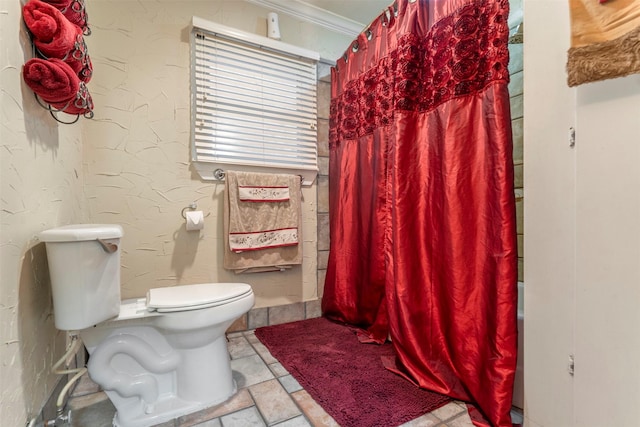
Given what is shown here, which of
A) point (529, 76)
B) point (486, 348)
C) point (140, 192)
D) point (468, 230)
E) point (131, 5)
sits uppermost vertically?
point (131, 5)

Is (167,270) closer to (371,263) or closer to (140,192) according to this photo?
(140,192)

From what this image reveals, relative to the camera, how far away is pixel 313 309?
2244 mm

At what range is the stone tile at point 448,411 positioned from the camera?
1.15 m

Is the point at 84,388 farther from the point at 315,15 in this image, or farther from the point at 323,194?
the point at 315,15

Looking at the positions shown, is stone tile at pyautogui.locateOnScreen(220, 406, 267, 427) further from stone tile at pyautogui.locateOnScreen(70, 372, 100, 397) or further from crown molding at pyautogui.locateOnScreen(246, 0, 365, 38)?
crown molding at pyautogui.locateOnScreen(246, 0, 365, 38)

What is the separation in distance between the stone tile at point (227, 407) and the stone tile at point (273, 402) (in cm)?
3

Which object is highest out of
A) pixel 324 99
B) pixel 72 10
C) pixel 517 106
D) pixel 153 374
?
pixel 324 99

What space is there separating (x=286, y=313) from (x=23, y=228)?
61.4 inches

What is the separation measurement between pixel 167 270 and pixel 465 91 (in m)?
1.86

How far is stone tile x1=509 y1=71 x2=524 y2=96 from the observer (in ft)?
4.81

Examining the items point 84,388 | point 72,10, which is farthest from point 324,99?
point 84,388

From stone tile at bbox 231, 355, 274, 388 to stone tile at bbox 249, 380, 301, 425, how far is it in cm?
5

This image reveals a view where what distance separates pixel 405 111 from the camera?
4.88 ft

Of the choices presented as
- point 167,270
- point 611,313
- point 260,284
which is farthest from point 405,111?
point 167,270
